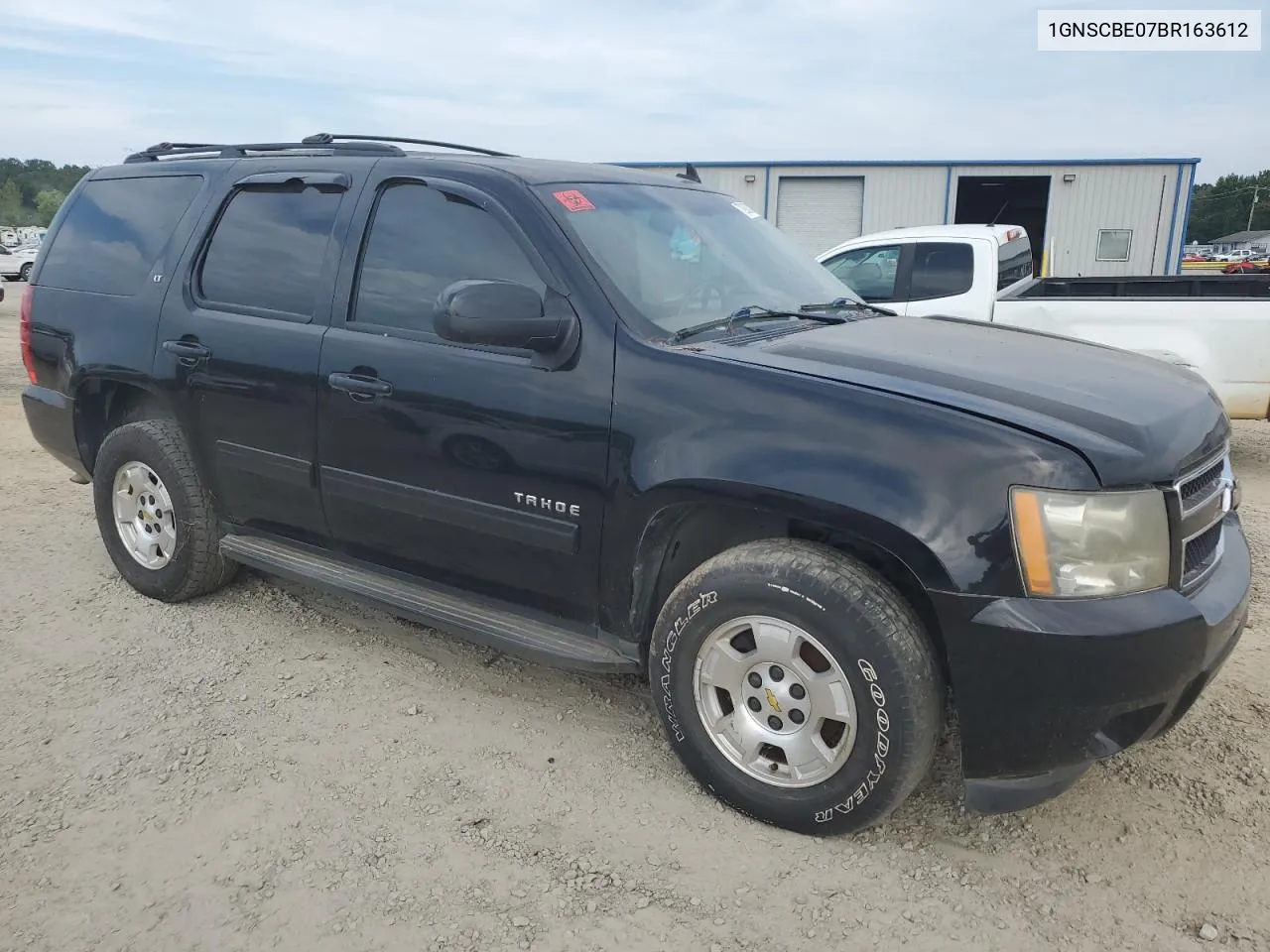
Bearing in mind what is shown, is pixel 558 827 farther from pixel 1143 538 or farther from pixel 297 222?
pixel 297 222

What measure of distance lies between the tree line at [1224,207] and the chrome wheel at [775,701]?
127990mm

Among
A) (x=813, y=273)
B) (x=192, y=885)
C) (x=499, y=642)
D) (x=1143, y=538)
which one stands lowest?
(x=192, y=885)

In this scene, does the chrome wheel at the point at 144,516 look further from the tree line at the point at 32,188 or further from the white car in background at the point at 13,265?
the tree line at the point at 32,188

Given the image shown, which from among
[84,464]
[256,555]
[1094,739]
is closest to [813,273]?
[1094,739]

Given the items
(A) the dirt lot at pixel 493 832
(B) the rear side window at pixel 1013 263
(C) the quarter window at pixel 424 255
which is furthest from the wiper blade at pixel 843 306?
(B) the rear side window at pixel 1013 263

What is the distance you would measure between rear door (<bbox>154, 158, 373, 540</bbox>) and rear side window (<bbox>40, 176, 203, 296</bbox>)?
290 millimetres

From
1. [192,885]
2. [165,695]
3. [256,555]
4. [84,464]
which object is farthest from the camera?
[84,464]

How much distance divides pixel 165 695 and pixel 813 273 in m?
3.00

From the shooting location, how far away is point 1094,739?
94.3 inches

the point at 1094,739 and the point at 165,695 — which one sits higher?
the point at 1094,739

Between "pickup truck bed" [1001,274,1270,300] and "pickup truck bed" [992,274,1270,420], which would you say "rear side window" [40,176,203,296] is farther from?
"pickup truck bed" [1001,274,1270,300]

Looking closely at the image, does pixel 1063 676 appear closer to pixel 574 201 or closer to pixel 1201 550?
pixel 1201 550

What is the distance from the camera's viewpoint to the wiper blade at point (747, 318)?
9.84ft

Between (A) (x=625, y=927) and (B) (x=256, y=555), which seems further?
(B) (x=256, y=555)
